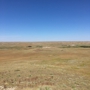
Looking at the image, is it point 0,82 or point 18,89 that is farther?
point 0,82

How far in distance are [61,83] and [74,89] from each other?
1732 mm

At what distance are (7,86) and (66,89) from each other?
5.15m

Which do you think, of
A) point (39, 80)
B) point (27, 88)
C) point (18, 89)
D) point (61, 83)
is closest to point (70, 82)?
point (61, 83)

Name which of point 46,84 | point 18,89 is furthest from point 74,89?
point 18,89

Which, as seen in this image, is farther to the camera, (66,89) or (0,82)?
(0,82)

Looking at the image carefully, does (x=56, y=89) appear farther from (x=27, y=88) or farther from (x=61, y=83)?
(x=27, y=88)

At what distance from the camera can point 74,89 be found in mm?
10305

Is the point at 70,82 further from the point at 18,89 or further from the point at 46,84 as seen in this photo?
the point at 18,89

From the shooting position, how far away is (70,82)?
472 inches

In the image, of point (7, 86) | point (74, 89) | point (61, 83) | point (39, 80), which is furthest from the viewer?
point (39, 80)

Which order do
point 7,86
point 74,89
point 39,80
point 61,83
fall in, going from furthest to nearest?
1. point 39,80
2. point 61,83
3. point 7,86
4. point 74,89

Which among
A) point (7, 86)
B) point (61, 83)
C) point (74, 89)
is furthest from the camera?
point (61, 83)

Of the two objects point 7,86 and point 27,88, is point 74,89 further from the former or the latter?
point 7,86

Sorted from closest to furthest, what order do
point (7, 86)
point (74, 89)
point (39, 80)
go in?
point (74, 89) < point (7, 86) < point (39, 80)
